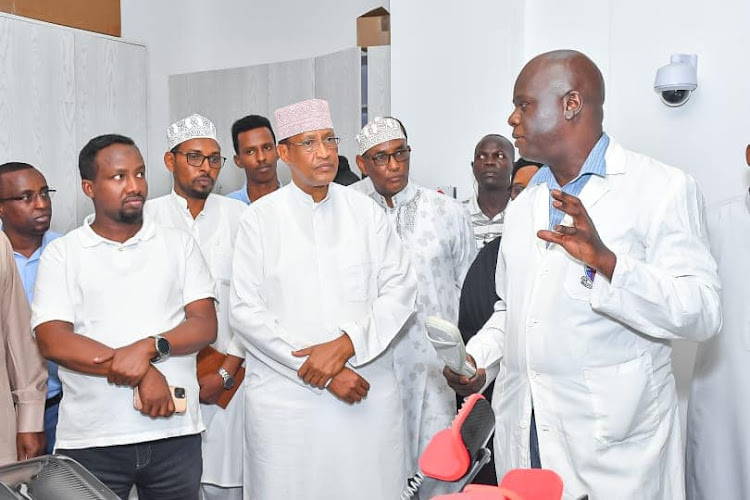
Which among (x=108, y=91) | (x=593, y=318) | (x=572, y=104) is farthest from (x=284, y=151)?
(x=108, y=91)

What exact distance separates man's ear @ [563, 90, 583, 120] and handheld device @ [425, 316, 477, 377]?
0.63 meters

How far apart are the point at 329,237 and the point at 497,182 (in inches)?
62.4

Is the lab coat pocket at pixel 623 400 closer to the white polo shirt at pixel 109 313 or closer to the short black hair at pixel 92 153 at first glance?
the white polo shirt at pixel 109 313

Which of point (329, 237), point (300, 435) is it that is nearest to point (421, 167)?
point (329, 237)

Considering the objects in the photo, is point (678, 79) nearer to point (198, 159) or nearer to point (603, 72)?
point (603, 72)

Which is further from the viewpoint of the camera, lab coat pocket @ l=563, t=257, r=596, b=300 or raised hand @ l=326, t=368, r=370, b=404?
raised hand @ l=326, t=368, r=370, b=404

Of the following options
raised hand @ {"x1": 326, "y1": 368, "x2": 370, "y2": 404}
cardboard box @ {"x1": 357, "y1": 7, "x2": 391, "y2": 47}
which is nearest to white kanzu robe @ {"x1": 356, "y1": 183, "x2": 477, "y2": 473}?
raised hand @ {"x1": 326, "y1": 368, "x2": 370, "y2": 404}

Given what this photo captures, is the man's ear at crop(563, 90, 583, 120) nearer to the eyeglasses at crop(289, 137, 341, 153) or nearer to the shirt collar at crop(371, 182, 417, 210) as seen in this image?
the eyeglasses at crop(289, 137, 341, 153)

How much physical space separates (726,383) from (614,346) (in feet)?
4.04

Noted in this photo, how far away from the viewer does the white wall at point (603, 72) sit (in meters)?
3.74

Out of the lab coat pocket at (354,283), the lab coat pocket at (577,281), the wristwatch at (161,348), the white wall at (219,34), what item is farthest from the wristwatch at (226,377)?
the white wall at (219,34)

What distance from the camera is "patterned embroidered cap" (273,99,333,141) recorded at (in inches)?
117

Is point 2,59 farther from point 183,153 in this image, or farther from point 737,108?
point 737,108

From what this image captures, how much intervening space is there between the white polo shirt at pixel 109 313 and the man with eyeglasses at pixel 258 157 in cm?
143
